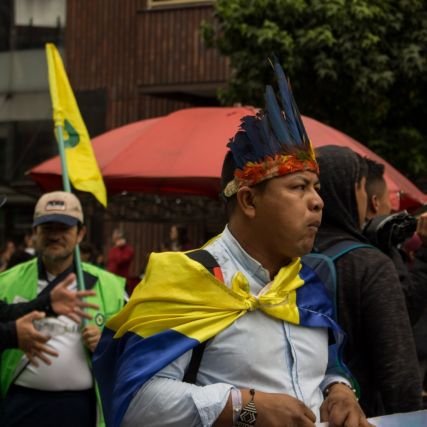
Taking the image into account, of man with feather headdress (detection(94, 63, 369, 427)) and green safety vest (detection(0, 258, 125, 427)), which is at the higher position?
man with feather headdress (detection(94, 63, 369, 427))

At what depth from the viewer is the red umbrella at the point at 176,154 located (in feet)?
Answer: 26.8

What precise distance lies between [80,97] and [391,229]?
17.4 meters

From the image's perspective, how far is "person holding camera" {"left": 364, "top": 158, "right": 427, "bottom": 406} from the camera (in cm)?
409

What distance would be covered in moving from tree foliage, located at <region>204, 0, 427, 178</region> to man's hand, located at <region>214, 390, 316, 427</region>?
10.2m

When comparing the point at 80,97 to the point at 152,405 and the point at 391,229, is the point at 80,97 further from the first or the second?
the point at 152,405

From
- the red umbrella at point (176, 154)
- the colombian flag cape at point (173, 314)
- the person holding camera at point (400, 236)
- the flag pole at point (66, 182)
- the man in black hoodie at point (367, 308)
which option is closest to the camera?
the colombian flag cape at point (173, 314)

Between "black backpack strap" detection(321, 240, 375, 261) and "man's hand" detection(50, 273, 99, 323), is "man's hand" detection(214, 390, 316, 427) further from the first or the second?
"man's hand" detection(50, 273, 99, 323)

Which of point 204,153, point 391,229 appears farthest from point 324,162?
point 204,153

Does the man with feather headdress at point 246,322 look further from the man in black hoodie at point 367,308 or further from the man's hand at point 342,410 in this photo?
the man in black hoodie at point 367,308

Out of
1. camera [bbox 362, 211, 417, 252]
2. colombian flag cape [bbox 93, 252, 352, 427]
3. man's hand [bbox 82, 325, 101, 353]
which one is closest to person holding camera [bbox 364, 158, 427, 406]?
camera [bbox 362, 211, 417, 252]

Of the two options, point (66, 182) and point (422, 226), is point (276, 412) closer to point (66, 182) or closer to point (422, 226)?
point (422, 226)

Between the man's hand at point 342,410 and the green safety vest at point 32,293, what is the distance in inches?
96.0

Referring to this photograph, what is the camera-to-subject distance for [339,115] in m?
13.8

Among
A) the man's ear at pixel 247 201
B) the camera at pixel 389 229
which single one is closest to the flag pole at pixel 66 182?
the camera at pixel 389 229
